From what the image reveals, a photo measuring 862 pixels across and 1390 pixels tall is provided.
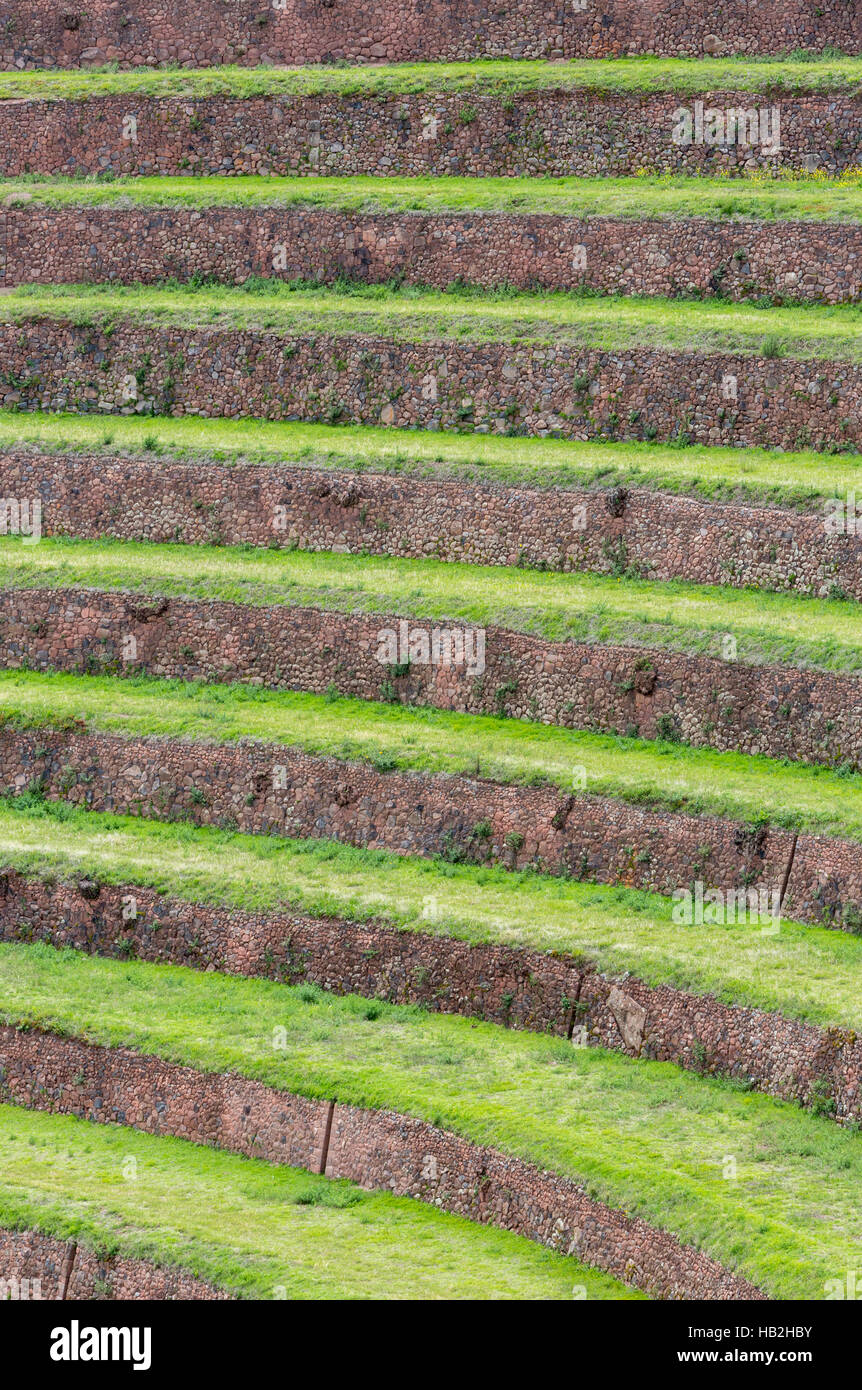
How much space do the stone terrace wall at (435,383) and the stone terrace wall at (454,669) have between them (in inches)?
298

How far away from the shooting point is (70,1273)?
3356cm

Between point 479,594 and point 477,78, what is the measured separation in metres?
17.7

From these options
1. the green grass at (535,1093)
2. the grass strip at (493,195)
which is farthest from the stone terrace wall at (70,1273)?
the grass strip at (493,195)

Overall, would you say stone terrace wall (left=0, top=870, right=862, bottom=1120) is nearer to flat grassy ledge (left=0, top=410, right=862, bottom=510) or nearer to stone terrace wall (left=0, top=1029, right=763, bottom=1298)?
stone terrace wall (left=0, top=1029, right=763, bottom=1298)

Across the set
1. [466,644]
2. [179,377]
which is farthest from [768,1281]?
[179,377]

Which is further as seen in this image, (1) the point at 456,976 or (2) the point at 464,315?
(2) the point at 464,315

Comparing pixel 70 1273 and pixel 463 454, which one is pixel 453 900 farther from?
pixel 463 454

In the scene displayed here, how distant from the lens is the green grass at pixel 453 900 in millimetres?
35750

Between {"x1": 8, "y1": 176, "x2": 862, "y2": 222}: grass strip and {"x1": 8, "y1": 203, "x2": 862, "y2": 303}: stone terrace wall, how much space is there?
386mm

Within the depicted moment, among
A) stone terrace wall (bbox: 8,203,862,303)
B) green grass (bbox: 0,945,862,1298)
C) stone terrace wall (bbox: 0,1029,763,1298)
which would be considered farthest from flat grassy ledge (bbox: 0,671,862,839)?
stone terrace wall (bbox: 8,203,862,303)

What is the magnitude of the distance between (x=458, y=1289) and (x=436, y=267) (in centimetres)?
2874

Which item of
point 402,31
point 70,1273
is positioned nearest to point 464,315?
point 402,31

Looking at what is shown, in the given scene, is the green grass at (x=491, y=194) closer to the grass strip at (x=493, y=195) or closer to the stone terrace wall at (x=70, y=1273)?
the grass strip at (x=493, y=195)
